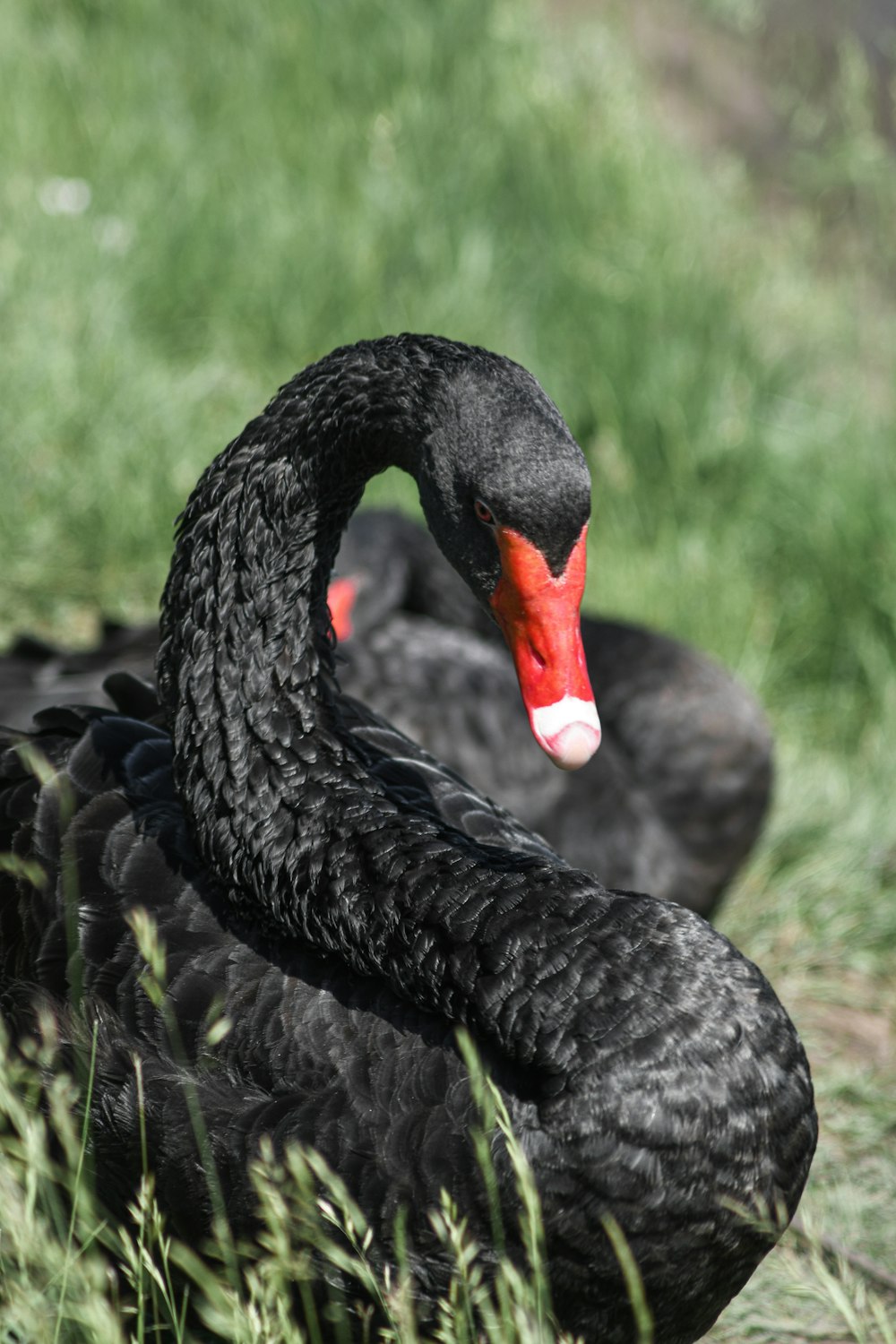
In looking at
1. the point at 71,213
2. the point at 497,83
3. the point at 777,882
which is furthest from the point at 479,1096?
the point at 497,83

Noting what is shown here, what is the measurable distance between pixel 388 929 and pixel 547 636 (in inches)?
18.0

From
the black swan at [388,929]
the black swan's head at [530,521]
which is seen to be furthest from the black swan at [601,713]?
the black swan's head at [530,521]

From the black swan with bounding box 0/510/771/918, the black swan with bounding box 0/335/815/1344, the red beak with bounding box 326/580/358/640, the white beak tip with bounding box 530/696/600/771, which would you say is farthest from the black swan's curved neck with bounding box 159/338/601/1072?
the red beak with bounding box 326/580/358/640

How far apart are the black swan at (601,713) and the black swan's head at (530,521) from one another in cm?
157

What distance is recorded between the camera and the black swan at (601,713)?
349 cm

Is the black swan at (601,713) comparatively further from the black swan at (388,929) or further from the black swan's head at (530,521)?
the black swan's head at (530,521)

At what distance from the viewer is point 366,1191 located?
1841mm

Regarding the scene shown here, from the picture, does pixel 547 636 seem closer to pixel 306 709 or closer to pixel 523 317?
pixel 306 709

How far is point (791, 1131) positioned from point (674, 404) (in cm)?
357

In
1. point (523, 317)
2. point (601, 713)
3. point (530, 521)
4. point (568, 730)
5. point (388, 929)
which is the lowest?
point (388, 929)

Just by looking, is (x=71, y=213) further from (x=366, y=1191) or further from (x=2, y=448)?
(x=366, y=1191)

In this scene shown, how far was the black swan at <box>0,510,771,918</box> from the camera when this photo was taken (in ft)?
11.5

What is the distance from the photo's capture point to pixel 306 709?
2.17m

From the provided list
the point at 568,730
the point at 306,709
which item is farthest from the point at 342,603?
the point at 568,730
